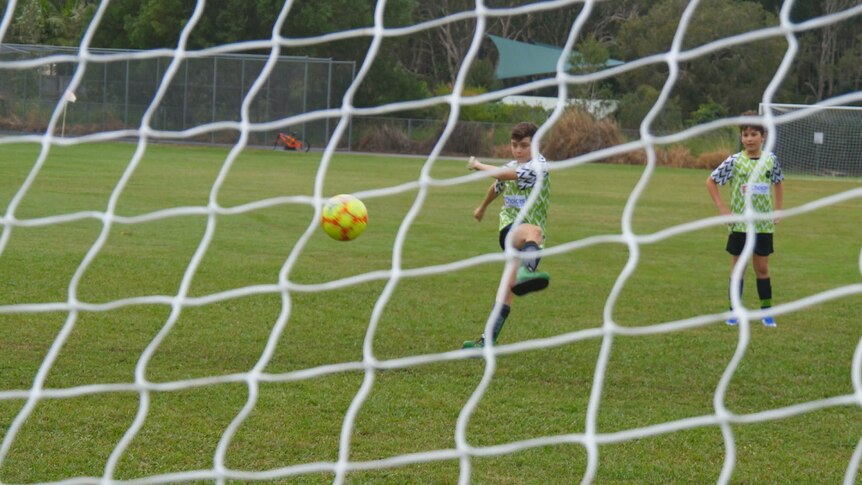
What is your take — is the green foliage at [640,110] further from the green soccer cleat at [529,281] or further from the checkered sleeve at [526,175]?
the green soccer cleat at [529,281]

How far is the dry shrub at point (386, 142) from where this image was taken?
3928 cm

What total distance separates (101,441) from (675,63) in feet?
9.07

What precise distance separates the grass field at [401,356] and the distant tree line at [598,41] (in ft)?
97.3

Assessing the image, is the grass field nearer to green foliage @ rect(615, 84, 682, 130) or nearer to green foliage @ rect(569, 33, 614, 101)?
green foliage @ rect(615, 84, 682, 130)

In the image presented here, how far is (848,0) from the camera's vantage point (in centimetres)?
4062

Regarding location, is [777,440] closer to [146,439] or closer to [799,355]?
[799,355]

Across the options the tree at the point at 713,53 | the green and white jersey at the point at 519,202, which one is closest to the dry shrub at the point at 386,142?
the tree at the point at 713,53

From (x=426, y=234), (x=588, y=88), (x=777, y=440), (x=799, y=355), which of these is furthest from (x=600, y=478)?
(x=588, y=88)

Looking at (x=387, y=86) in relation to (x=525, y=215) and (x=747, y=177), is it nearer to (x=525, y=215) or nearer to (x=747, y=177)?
(x=747, y=177)

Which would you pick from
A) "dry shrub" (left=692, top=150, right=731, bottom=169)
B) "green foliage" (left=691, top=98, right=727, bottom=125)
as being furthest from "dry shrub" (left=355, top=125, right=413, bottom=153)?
"green foliage" (left=691, top=98, right=727, bottom=125)

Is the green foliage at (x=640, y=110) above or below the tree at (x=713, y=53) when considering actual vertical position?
below

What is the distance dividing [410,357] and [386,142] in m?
33.1

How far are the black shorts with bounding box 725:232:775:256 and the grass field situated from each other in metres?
0.53

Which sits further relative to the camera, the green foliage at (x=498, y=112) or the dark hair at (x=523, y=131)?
the green foliage at (x=498, y=112)
